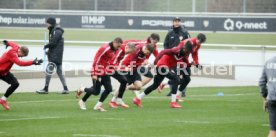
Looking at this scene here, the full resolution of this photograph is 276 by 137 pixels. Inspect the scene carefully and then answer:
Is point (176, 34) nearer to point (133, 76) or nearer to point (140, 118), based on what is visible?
point (133, 76)

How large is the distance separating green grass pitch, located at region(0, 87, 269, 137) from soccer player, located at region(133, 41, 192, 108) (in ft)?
0.97

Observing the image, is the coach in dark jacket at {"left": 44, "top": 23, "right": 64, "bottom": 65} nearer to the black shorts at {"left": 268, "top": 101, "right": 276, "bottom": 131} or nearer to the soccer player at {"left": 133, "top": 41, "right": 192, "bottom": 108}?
the soccer player at {"left": 133, "top": 41, "right": 192, "bottom": 108}

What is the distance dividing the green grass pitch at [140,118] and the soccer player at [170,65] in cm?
30

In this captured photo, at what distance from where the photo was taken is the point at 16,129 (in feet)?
48.3

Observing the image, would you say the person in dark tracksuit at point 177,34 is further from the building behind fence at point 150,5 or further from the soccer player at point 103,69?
the building behind fence at point 150,5

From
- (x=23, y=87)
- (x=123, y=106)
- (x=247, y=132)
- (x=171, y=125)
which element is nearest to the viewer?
(x=247, y=132)

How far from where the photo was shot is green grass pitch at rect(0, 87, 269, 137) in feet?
47.1

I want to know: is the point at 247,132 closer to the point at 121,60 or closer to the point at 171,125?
the point at 171,125

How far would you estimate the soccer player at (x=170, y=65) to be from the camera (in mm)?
19141

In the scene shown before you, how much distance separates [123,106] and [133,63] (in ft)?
4.55

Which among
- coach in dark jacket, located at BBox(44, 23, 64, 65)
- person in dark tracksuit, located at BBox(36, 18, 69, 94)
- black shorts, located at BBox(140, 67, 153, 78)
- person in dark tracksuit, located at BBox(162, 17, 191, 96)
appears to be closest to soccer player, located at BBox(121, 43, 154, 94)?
black shorts, located at BBox(140, 67, 153, 78)

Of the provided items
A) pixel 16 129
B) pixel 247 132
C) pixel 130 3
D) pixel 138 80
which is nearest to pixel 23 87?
pixel 138 80

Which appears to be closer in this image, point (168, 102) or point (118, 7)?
point (168, 102)

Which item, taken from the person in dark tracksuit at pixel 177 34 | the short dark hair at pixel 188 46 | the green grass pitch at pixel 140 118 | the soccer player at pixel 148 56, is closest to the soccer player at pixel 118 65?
the green grass pitch at pixel 140 118
